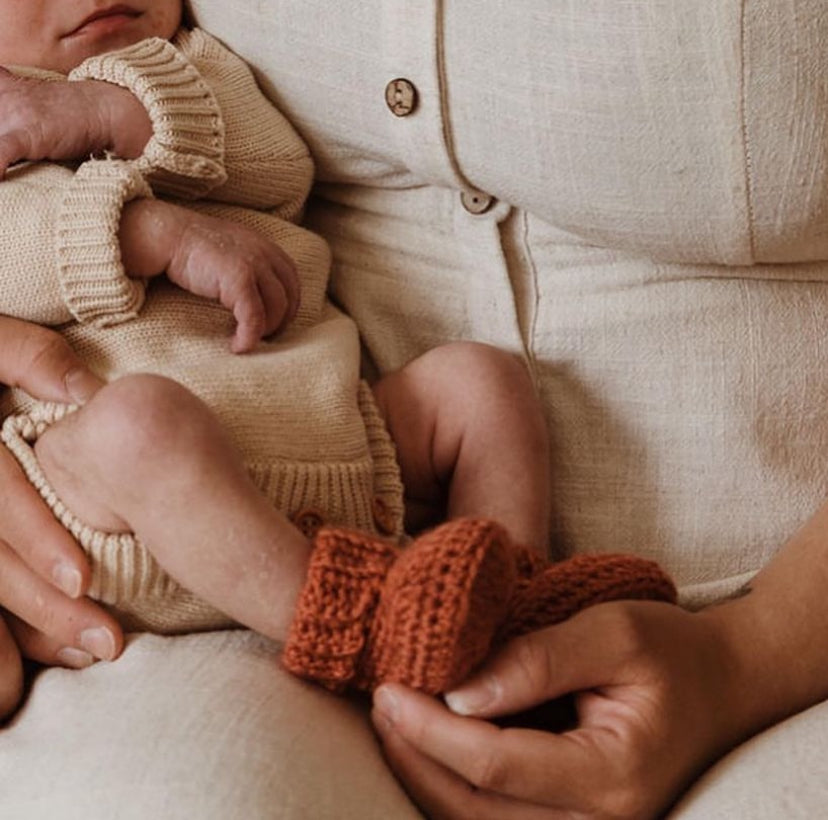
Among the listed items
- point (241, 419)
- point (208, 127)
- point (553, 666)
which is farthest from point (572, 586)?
point (208, 127)

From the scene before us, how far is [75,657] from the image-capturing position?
103 centimetres

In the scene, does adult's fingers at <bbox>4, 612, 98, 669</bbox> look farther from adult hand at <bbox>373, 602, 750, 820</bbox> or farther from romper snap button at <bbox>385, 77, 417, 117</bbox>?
romper snap button at <bbox>385, 77, 417, 117</bbox>

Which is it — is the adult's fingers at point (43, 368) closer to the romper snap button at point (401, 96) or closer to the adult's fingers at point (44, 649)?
the adult's fingers at point (44, 649)

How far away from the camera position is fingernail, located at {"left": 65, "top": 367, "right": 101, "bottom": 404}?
1062 millimetres

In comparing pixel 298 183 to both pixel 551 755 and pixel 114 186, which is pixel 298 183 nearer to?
A: pixel 114 186

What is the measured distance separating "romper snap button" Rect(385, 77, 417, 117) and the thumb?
48 centimetres

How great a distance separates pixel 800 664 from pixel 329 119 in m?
0.63

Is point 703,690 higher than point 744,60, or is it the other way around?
point 744,60

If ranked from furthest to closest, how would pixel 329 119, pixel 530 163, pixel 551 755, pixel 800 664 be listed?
pixel 329 119, pixel 530 163, pixel 800 664, pixel 551 755

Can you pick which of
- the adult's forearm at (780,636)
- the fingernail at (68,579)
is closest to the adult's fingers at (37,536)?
the fingernail at (68,579)

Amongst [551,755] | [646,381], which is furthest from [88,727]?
[646,381]

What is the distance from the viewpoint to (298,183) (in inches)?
51.1

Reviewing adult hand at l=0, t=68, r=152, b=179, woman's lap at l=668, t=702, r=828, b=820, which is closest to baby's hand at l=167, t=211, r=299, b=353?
adult hand at l=0, t=68, r=152, b=179

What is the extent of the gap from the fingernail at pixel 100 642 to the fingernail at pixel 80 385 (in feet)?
0.58
